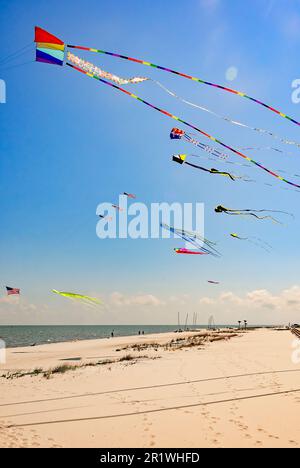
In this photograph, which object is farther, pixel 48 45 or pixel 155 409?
pixel 155 409

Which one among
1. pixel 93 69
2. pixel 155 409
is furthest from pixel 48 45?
pixel 155 409

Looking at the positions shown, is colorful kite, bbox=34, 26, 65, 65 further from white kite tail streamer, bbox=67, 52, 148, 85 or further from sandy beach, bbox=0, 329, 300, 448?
sandy beach, bbox=0, 329, 300, 448

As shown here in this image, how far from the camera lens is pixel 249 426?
7852 millimetres

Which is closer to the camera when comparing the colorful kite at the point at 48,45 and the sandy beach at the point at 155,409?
the sandy beach at the point at 155,409

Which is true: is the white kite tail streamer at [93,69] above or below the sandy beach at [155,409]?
above

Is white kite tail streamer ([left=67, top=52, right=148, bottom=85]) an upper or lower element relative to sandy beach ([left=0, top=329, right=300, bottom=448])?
upper

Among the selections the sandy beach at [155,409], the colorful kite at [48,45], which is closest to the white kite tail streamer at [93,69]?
the colorful kite at [48,45]

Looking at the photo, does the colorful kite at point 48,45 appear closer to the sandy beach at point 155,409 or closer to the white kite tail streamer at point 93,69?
the white kite tail streamer at point 93,69

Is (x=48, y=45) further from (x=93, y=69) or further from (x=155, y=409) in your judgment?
(x=155, y=409)

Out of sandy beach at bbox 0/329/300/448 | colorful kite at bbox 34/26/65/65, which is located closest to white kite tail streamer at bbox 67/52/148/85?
colorful kite at bbox 34/26/65/65
